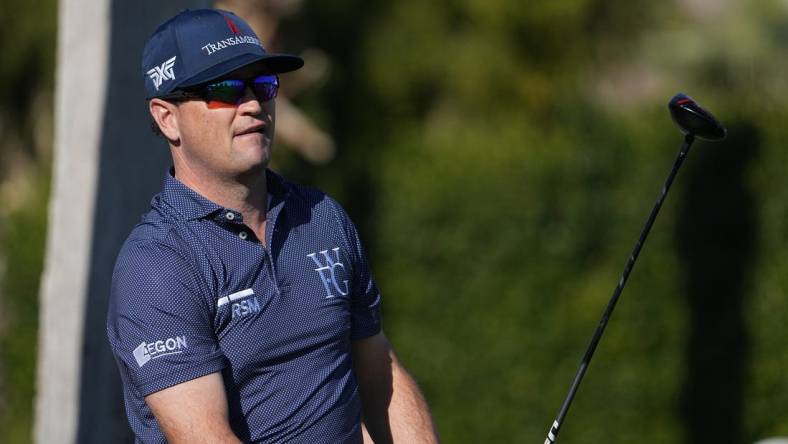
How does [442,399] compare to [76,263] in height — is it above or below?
below

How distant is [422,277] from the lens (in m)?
8.90

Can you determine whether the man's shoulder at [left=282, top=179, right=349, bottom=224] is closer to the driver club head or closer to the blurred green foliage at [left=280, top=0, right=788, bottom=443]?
the driver club head

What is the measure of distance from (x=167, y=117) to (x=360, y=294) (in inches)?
27.2

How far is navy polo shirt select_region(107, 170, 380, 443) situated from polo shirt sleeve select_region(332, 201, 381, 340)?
0.21 feet

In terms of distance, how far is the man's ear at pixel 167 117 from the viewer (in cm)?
328

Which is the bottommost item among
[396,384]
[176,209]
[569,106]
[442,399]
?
[442,399]

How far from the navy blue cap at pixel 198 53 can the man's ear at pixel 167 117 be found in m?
0.03

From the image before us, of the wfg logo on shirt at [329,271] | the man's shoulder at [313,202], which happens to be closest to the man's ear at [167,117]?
the man's shoulder at [313,202]

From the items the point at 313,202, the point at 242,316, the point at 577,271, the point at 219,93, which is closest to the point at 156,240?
the point at 242,316

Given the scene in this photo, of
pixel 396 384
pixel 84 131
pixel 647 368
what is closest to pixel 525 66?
pixel 647 368

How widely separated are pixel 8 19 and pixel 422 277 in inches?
Answer: 327

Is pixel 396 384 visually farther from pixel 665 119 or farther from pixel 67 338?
pixel 665 119

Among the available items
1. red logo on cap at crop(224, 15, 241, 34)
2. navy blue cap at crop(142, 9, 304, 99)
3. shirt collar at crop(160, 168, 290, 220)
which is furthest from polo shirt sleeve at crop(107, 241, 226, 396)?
red logo on cap at crop(224, 15, 241, 34)

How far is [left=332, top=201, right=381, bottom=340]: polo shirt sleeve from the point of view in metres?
3.45
